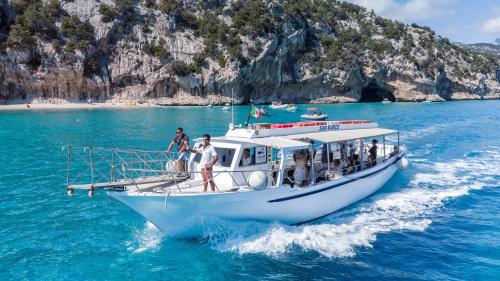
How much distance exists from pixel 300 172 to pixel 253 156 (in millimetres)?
1638

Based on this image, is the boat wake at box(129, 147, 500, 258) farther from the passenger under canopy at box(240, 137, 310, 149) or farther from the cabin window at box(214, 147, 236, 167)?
the passenger under canopy at box(240, 137, 310, 149)

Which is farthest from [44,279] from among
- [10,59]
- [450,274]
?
[10,59]

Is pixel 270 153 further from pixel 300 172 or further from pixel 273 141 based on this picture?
pixel 300 172

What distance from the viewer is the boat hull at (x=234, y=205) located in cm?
1012

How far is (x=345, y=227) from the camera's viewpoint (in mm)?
12469

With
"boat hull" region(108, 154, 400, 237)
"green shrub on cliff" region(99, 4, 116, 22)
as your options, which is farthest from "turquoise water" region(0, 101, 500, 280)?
"green shrub on cliff" region(99, 4, 116, 22)

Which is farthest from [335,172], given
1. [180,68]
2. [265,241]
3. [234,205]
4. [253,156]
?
[180,68]

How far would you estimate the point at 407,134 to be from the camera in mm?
36031

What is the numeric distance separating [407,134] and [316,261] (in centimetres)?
2937

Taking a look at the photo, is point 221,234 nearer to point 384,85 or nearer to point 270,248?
point 270,248

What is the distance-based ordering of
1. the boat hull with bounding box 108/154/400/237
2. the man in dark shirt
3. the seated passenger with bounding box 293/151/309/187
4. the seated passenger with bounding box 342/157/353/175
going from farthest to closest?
the seated passenger with bounding box 342/157/353/175
the man in dark shirt
the seated passenger with bounding box 293/151/309/187
the boat hull with bounding box 108/154/400/237

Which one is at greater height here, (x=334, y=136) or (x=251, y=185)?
(x=334, y=136)

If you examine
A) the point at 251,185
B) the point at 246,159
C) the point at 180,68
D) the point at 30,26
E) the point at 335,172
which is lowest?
the point at 335,172

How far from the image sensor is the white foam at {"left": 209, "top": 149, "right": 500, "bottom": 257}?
35.4 ft
